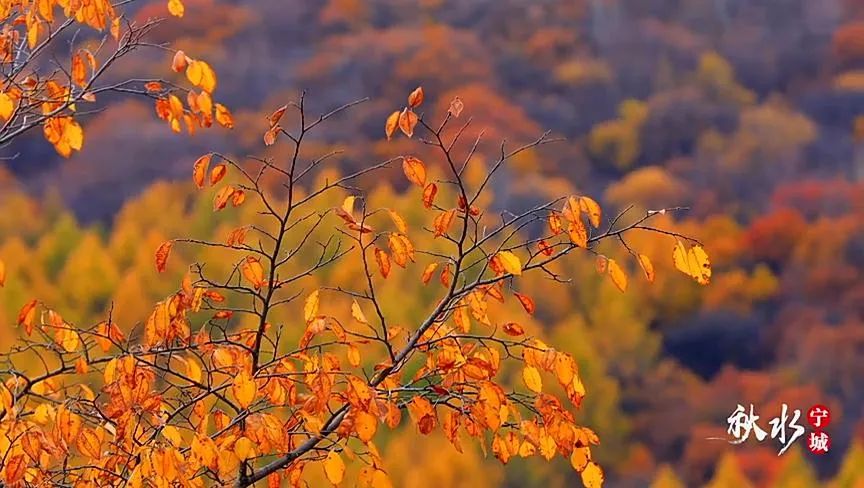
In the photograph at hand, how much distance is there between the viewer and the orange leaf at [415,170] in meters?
3.04

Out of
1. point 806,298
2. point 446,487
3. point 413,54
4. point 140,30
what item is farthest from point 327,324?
point 413,54

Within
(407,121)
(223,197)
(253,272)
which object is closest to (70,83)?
(223,197)

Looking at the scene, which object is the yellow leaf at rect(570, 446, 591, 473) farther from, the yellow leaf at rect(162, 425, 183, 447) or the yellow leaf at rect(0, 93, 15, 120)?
the yellow leaf at rect(0, 93, 15, 120)

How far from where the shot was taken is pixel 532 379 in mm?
3047

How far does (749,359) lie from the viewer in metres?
24.7

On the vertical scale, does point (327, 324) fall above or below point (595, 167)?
below

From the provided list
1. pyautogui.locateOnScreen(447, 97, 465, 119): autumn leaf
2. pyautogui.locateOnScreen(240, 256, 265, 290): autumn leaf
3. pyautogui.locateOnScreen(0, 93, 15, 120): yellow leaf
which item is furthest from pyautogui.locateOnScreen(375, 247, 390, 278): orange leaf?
pyautogui.locateOnScreen(0, 93, 15, 120): yellow leaf

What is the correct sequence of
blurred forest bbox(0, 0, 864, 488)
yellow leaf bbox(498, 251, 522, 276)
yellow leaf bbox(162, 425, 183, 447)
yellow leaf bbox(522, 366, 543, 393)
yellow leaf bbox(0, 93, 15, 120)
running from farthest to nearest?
blurred forest bbox(0, 0, 864, 488), yellow leaf bbox(0, 93, 15, 120), yellow leaf bbox(522, 366, 543, 393), yellow leaf bbox(498, 251, 522, 276), yellow leaf bbox(162, 425, 183, 447)

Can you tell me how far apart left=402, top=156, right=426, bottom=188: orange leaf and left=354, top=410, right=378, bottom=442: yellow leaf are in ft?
1.85

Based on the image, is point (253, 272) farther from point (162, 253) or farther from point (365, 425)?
point (365, 425)

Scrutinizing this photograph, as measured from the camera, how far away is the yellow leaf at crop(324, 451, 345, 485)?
2.88 metres

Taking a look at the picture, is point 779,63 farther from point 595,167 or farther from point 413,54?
point 413,54

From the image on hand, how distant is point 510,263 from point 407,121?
17.1 inches

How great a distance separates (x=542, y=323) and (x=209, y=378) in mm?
22063
